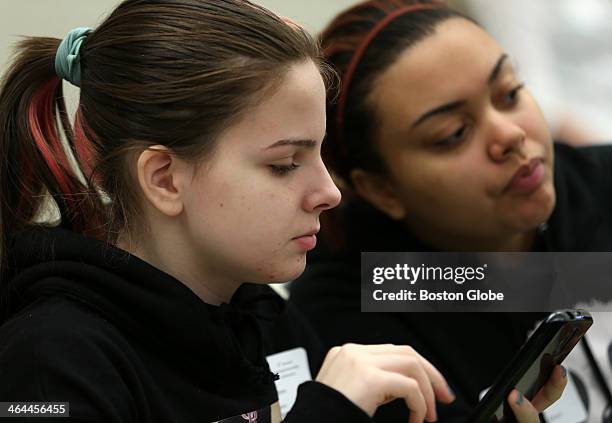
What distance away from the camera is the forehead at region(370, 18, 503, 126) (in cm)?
123

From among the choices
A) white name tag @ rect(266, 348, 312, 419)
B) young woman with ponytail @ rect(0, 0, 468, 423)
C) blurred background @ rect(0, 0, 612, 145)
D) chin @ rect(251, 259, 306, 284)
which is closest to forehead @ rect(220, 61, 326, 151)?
young woman with ponytail @ rect(0, 0, 468, 423)

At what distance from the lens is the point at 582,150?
58.6 inches

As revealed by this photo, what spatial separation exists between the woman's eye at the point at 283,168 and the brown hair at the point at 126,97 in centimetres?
6

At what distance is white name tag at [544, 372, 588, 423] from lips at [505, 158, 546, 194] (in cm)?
26

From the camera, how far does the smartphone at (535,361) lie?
861 mm

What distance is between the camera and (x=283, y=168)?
0.83 metres

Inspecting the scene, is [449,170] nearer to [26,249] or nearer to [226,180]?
[226,180]

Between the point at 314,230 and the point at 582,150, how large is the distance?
79 cm

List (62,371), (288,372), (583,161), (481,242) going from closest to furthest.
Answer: (62,371) < (288,372) < (481,242) < (583,161)

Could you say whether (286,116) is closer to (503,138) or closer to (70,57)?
(70,57)

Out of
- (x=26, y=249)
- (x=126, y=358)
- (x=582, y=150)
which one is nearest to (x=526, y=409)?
(x=126, y=358)

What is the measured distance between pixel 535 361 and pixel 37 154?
532mm

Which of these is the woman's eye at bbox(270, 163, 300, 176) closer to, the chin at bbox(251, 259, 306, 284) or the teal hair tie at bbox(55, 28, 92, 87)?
the chin at bbox(251, 259, 306, 284)

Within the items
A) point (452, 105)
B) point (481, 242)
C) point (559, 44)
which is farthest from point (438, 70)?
point (559, 44)
